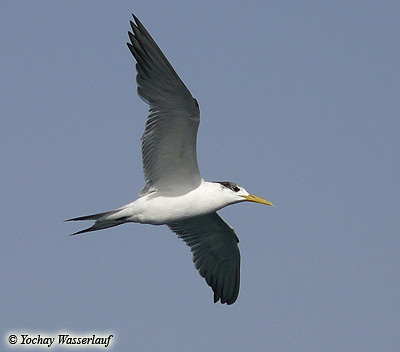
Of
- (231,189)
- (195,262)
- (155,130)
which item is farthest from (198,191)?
(195,262)

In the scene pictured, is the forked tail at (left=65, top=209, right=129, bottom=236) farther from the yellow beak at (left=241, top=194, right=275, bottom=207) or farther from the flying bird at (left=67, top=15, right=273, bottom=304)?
the yellow beak at (left=241, top=194, right=275, bottom=207)

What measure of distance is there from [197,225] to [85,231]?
10.2 feet

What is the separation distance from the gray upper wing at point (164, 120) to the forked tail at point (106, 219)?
794mm

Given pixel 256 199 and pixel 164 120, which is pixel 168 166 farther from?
pixel 256 199

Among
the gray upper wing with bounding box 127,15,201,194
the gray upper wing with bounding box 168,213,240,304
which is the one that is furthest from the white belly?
the gray upper wing with bounding box 168,213,240,304

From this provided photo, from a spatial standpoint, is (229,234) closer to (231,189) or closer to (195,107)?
(231,189)

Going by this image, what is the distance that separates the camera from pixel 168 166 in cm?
1433

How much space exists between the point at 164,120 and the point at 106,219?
2.39 meters

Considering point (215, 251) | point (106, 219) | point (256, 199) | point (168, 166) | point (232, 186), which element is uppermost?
point (168, 166)

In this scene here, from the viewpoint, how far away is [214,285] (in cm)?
1738

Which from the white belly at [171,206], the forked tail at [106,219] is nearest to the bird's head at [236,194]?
the white belly at [171,206]

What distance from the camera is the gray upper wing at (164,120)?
42.7 feet

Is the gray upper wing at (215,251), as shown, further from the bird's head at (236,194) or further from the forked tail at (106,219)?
the forked tail at (106,219)

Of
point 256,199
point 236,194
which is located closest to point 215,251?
point 256,199
